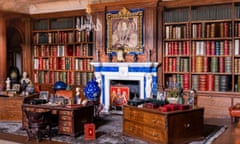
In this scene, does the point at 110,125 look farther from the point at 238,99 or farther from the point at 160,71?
the point at 238,99

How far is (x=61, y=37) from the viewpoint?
8742mm

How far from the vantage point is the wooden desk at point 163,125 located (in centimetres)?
476

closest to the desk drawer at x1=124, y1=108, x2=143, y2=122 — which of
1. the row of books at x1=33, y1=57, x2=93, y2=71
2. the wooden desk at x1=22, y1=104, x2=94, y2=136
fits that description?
the wooden desk at x1=22, y1=104, x2=94, y2=136

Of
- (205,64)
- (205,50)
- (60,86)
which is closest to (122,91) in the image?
(60,86)

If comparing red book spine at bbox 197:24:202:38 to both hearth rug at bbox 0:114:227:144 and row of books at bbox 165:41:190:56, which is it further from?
hearth rug at bbox 0:114:227:144

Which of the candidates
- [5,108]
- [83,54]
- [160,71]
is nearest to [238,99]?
[160,71]

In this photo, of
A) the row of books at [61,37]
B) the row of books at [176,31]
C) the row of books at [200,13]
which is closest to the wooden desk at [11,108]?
the row of books at [61,37]

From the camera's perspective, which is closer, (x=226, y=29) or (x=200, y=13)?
(x=226, y=29)

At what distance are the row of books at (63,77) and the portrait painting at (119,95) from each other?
81 cm

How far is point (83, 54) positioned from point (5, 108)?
8.44ft

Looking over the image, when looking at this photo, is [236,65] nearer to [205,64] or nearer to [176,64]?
[205,64]

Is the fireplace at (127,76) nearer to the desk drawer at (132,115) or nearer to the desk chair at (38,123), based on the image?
the desk drawer at (132,115)

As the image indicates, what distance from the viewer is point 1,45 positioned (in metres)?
8.41

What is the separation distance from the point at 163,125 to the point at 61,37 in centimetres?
486
